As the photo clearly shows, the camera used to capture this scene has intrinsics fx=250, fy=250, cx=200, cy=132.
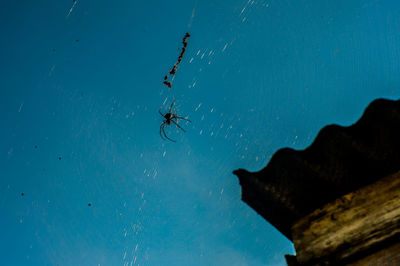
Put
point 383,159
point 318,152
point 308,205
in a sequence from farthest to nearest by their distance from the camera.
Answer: point 308,205, point 318,152, point 383,159

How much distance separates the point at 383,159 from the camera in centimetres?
162

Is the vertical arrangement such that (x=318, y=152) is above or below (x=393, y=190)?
above

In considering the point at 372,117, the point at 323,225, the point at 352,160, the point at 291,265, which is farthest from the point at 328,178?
the point at 291,265

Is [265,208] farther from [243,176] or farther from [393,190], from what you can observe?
[393,190]

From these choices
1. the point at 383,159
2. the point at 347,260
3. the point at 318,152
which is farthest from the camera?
the point at 318,152

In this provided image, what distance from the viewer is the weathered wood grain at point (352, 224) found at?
4.94 ft

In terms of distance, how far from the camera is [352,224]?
1615 mm

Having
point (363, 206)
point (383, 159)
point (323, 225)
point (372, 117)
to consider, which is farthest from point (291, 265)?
point (372, 117)

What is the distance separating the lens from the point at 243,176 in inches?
71.9

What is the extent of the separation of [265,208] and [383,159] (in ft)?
2.83

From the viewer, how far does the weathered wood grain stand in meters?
1.50

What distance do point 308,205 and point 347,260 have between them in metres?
0.43

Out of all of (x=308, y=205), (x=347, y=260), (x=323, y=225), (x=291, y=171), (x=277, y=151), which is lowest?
(x=347, y=260)

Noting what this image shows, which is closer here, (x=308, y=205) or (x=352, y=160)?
(x=352, y=160)
